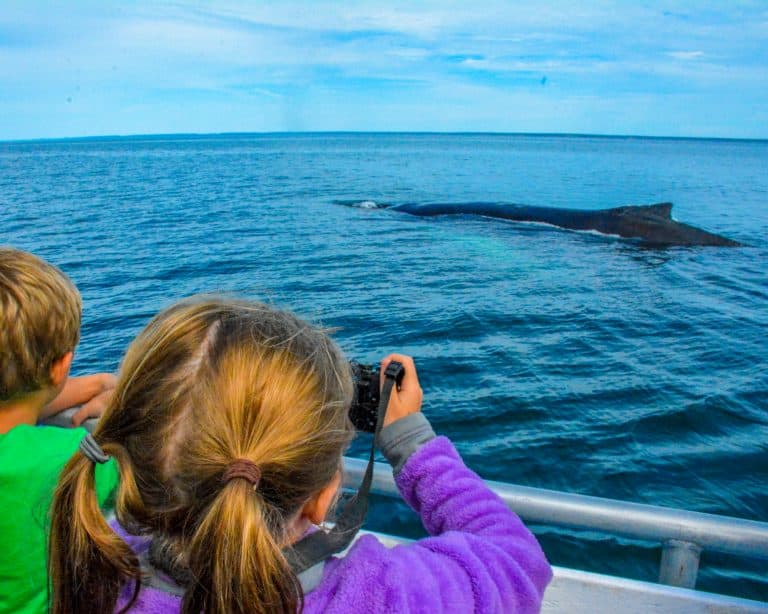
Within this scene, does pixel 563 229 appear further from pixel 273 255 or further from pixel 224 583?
pixel 224 583

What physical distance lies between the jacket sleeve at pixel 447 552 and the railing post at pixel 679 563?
2.86ft

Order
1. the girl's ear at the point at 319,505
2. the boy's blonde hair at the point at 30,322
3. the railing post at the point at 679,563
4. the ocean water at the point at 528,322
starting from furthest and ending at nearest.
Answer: the ocean water at the point at 528,322 < the railing post at the point at 679,563 < the boy's blonde hair at the point at 30,322 < the girl's ear at the point at 319,505

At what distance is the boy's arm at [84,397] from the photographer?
288 cm

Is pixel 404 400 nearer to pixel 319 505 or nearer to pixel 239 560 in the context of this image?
pixel 319 505

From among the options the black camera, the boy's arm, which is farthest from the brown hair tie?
the boy's arm

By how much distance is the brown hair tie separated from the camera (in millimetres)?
1253

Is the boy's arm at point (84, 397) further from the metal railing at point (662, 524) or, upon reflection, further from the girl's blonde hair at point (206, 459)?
the girl's blonde hair at point (206, 459)

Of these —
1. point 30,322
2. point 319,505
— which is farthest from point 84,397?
point 319,505

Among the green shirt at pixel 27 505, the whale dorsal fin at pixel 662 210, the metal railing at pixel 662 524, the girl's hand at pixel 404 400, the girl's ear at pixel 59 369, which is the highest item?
the girl's hand at pixel 404 400

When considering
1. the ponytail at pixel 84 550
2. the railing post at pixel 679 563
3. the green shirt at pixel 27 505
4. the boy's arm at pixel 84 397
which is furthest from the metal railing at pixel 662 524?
the boy's arm at pixel 84 397

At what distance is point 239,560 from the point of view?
121 centimetres

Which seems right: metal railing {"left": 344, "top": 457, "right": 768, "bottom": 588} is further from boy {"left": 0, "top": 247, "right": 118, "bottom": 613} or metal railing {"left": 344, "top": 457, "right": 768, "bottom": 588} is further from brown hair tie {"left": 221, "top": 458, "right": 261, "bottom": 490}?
brown hair tie {"left": 221, "top": 458, "right": 261, "bottom": 490}

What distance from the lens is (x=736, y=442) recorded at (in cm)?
681

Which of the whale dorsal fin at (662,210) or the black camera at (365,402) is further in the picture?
the whale dorsal fin at (662,210)
